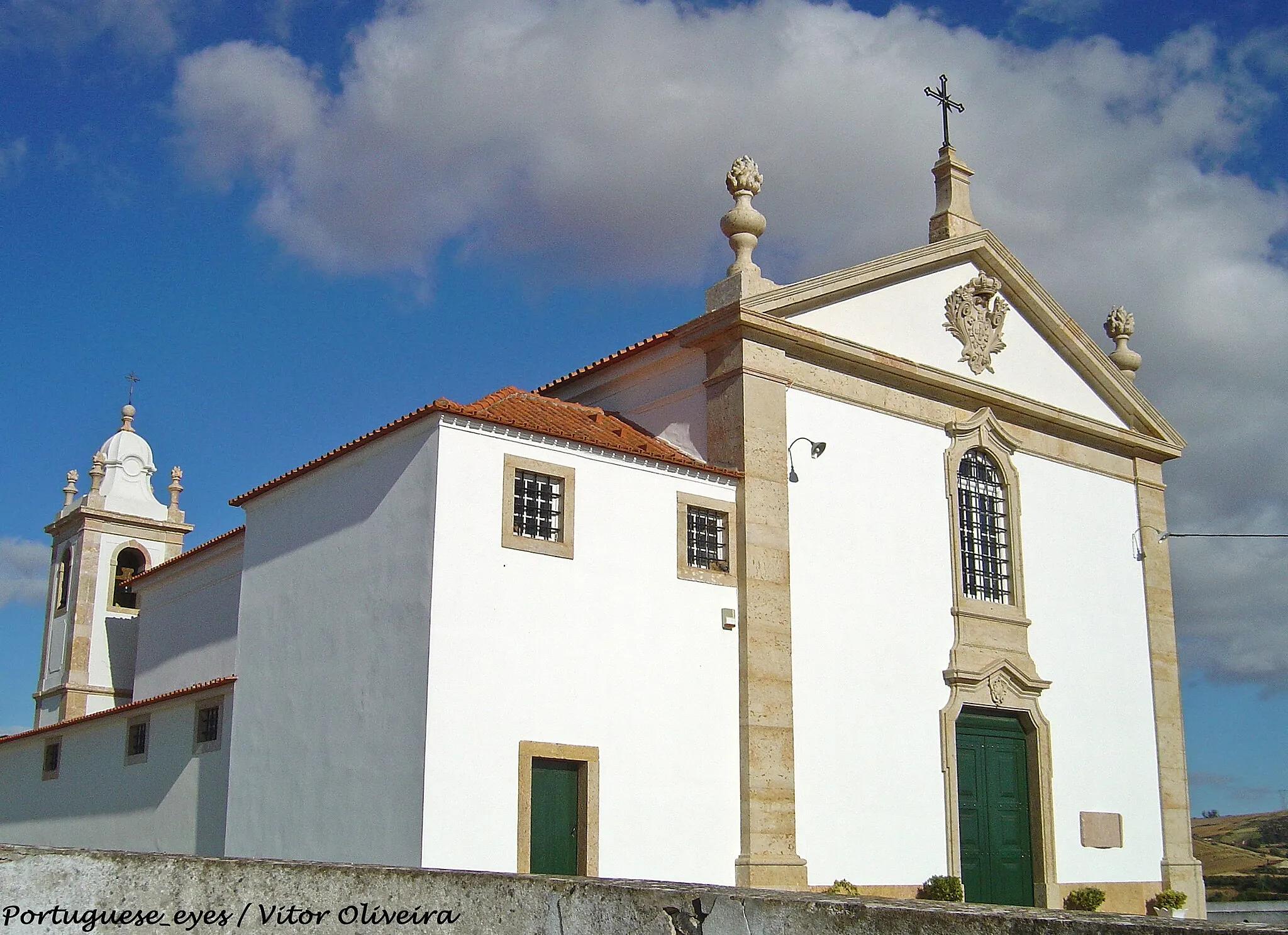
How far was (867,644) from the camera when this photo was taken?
15.9 m

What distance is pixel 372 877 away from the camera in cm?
553

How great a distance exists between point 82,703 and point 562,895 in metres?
23.0

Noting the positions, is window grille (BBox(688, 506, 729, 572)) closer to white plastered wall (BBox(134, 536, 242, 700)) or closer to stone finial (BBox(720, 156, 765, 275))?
stone finial (BBox(720, 156, 765, 275))

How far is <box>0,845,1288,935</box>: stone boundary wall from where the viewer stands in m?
4.82

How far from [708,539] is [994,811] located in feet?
18.4

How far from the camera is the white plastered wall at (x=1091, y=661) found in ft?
59.4

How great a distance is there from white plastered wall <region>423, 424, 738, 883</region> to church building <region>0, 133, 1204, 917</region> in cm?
3

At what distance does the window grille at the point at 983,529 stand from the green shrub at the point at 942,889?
383 centimetres

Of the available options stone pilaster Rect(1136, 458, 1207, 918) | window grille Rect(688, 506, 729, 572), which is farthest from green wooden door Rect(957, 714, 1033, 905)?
window grille Rect(688, 506, 729, 572)

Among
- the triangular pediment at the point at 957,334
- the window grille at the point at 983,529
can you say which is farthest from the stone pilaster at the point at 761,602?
the window grille at the point at 983,529

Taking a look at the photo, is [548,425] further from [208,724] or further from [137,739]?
[137,739]

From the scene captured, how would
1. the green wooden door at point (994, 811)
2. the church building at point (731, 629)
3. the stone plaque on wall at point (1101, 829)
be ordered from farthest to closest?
the stone plaque on wall at point (1101, 829) → the green wooden door at point (994, 811) → the church building at point (731, 629)

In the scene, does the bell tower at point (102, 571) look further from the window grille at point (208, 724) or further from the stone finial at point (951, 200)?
the stone finial at point (951, 200)

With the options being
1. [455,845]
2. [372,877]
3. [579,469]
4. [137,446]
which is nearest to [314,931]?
[372,877]
